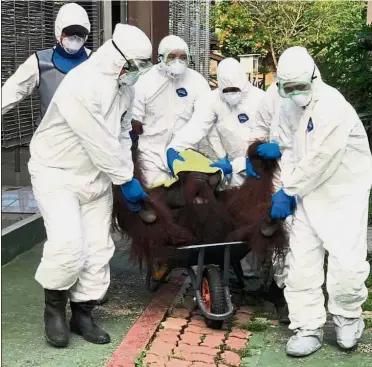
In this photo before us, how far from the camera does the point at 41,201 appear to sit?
449 cm

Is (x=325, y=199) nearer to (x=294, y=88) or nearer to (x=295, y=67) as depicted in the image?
(x=294, y=88)

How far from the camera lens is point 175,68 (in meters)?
5.98

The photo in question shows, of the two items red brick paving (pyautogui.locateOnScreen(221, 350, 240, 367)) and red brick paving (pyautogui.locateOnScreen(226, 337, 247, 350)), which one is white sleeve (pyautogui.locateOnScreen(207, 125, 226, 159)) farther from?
red brick paving (pyautogui.locateOnScreen(221, 350, 240, 367))

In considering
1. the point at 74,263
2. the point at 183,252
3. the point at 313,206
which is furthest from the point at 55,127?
the point at 313,206

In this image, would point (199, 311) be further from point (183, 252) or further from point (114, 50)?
point (114, 50)

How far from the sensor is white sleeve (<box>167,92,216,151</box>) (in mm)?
5602

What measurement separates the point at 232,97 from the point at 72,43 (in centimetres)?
130

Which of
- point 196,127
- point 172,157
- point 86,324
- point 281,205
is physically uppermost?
point 196,127

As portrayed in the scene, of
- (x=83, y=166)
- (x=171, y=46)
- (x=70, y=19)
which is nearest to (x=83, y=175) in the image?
(x=83, y=166)

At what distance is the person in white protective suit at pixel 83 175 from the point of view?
14.2 ft

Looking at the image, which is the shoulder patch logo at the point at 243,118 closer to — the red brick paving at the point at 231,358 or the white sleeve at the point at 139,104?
the white sleeve at the point at 139,104

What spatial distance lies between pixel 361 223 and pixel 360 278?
0.31 meters

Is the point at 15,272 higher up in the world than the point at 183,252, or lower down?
lower down

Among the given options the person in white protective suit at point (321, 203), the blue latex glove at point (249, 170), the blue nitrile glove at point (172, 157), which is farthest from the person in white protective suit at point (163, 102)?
the person in white protective suit at point (321, 203)
